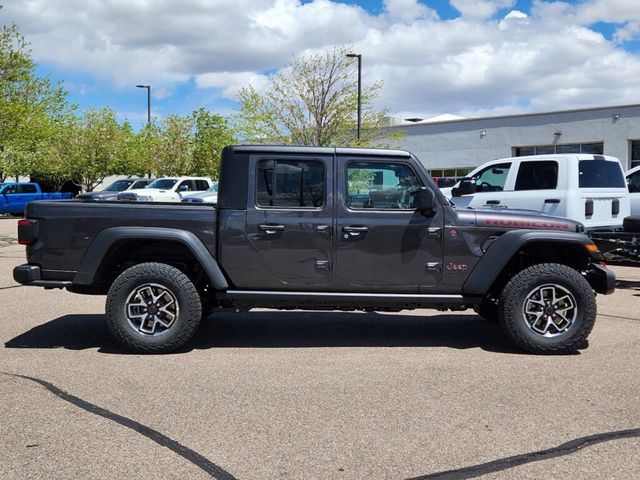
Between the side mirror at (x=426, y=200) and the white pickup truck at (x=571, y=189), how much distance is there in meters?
5.09

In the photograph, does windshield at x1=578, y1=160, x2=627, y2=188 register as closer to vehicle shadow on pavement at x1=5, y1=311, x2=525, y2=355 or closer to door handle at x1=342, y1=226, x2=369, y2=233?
vehicle shadow on pavement at x1=5, y1=311, x2=525, y2=355

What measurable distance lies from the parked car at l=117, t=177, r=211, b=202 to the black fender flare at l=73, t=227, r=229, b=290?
19.0m

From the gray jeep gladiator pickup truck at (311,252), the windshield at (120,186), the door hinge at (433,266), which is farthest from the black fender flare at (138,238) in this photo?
the windshield at (120,186)

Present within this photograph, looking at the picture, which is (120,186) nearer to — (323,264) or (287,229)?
(287,229)

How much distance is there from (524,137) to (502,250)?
32.1 meters

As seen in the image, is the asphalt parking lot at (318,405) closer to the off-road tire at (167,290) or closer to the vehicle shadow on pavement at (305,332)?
the vehicle shadow on pavement at (305,332)

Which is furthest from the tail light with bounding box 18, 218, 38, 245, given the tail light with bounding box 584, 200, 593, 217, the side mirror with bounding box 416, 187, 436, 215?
the tail light with bounding box 584, 200, 593, 217

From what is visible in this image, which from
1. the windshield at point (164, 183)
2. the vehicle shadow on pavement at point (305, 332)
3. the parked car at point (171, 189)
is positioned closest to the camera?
the vehicle shadow on pavement at point (305, 332)

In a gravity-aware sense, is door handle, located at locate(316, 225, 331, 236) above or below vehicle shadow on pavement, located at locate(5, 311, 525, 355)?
above

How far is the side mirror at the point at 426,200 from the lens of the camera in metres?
6.22

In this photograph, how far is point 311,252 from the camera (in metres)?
6.30

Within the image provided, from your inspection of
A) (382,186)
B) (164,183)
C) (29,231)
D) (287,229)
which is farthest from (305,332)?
(164,183)

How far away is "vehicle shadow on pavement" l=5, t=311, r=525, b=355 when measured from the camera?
22.2ft

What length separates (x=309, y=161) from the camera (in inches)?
254
